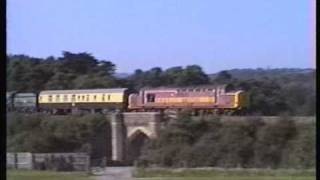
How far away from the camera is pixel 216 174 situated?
880mm

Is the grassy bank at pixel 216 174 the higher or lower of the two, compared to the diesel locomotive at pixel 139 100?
lower

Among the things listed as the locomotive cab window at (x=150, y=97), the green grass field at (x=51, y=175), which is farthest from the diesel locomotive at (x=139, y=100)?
the green grass field at (x=51, y=175)

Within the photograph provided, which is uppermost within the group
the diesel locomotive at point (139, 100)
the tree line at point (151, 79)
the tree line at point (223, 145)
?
the tree line at point (151, 79)

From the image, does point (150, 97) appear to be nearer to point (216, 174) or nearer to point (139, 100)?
point (139, 100)

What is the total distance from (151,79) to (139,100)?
6 cm

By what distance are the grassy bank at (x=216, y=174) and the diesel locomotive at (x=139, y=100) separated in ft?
0.41

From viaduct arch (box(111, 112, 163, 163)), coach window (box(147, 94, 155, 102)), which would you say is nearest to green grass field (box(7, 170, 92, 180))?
viaduct arch (box(111, 112, 163, 163))

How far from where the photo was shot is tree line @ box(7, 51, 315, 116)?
872mm

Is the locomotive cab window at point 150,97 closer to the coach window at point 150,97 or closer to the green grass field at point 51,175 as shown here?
the coach window at point 150,97

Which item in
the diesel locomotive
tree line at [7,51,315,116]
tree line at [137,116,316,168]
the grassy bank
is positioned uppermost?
tree line at [7,51,315,116]

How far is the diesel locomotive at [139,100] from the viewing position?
0.93 meters

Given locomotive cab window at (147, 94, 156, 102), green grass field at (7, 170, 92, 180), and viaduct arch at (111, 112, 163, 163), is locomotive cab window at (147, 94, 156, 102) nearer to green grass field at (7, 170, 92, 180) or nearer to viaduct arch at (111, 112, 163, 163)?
viaduct arch at (111, 112, 163, 163)

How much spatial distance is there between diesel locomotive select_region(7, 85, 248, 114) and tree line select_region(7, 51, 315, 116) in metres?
0.02

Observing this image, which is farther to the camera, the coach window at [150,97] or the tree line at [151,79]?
the coach window at [150,97]
